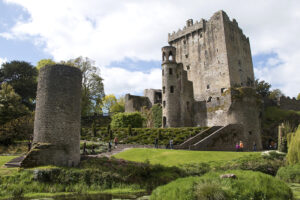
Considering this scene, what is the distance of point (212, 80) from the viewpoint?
46.7 meters

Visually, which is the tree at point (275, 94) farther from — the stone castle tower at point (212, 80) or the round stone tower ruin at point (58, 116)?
the round stone tower ruin at point (58, 116)

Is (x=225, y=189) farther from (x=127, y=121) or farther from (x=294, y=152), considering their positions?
(x=127, y=121)

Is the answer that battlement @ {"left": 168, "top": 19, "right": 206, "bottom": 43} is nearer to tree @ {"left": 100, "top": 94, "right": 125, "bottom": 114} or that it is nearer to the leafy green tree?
tree @ {"left": 100, "top": 94, "right": 125, "bottom": 114}

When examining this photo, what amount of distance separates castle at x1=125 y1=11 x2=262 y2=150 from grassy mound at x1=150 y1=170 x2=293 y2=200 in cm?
1260

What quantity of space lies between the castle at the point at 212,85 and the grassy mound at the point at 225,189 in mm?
12603

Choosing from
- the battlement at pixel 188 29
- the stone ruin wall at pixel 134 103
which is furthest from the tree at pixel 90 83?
the battlement at pixel 188 29

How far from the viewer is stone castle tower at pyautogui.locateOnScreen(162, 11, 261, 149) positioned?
30969 mm

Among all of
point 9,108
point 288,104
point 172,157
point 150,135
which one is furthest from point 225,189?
point 288,104

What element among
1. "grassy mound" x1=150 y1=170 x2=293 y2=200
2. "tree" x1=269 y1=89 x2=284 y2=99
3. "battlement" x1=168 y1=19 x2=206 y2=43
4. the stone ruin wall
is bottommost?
"grassy mound" x1=150 y1=170 x2=293 y2=200

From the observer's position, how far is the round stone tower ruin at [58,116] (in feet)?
47.3

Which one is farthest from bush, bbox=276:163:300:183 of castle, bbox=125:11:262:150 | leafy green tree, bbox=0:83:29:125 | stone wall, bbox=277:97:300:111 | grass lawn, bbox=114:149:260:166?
stone wall, bbox=277:97:300:111

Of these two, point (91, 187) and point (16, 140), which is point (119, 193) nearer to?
point (91, 187)

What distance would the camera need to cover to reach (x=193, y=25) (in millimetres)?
Answer: 51219

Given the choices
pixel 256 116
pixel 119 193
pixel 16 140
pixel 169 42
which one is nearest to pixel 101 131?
pixel 16 140
